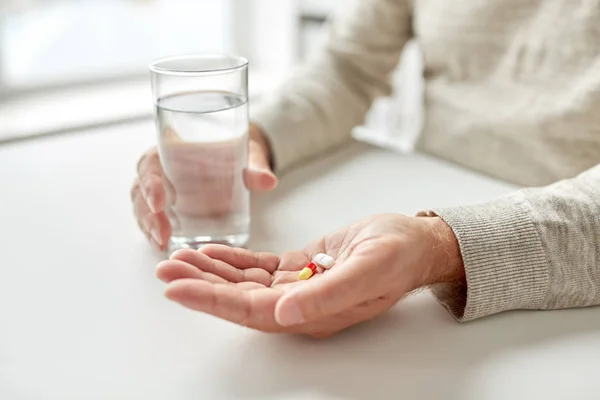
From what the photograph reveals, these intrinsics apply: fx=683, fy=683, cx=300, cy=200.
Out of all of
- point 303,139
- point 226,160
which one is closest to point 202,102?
point 226,160

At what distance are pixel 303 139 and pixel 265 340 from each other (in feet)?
1.45

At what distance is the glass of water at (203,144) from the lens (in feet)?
2.14

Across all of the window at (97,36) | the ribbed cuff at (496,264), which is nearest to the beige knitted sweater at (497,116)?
the ribbed cuff at (496,264)

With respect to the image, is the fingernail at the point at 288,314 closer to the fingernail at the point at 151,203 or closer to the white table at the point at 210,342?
the white table at the point at 210,342

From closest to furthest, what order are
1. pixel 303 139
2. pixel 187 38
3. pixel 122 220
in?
pixel 122 220
pixel 303 139
pixel 187 38

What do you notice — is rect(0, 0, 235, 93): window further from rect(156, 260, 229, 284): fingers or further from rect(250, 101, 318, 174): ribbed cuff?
rect(156, 260, 229, 284): fingers

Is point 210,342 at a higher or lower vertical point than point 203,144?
lower

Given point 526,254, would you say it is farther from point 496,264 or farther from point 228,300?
point 228,300

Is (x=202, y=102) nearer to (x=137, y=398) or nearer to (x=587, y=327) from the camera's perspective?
(x=137, y=398)

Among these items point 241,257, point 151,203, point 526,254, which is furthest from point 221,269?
point 526,254

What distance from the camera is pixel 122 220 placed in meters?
0.79

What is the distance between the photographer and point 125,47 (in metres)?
1.75

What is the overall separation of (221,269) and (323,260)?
87 millimetres

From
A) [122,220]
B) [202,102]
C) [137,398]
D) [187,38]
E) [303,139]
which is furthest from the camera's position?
[187,38]
